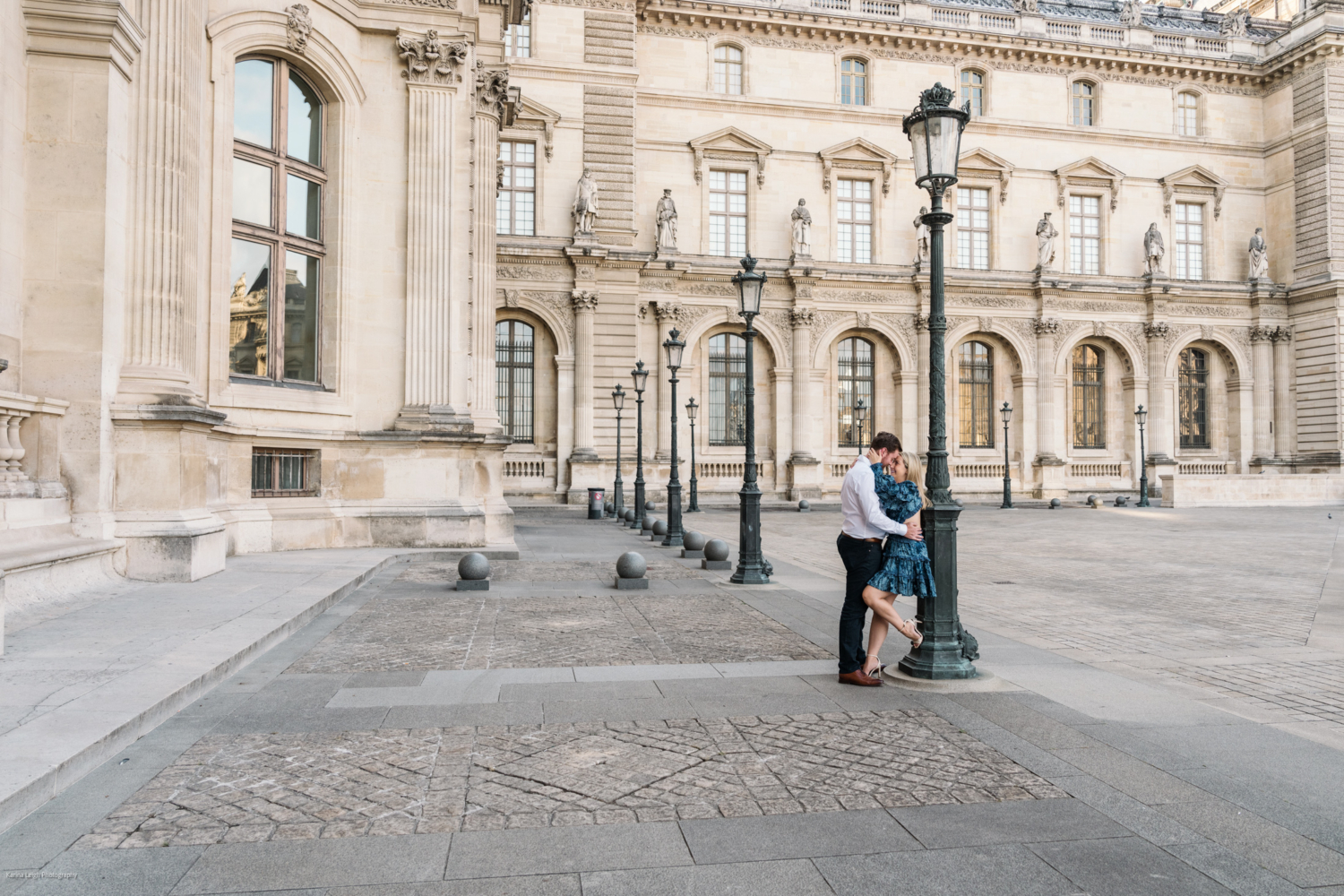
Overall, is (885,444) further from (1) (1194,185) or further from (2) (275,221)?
(1) (1194,185)

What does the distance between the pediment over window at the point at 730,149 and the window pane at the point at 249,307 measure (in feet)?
91.2

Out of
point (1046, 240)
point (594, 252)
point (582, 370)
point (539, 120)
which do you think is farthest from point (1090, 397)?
point (539, 120)

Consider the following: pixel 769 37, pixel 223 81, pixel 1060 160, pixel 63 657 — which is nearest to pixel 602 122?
pixel 769 37

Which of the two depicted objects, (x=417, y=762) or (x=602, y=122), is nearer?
(x=417, y=762)

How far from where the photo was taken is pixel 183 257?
1167 cm

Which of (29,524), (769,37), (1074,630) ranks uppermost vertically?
(769,37)

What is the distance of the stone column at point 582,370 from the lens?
36.1 meters

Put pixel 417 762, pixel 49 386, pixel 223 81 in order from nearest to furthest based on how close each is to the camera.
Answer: pixel 417 762 < pixel 49 386 < pixel 223 81

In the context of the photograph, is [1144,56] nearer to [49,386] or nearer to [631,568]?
[631,568]

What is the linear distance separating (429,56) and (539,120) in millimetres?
21228

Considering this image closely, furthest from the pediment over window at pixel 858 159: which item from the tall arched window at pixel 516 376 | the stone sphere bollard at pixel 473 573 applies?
the stone sphere bollard at pixel 473 573

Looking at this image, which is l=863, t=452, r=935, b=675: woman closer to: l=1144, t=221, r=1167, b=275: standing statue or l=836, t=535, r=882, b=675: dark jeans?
l=836, t=535, r=882, b=675: dark jeans

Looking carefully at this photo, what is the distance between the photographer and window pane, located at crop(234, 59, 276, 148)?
14.3 m

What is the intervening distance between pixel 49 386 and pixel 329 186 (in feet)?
22.5
